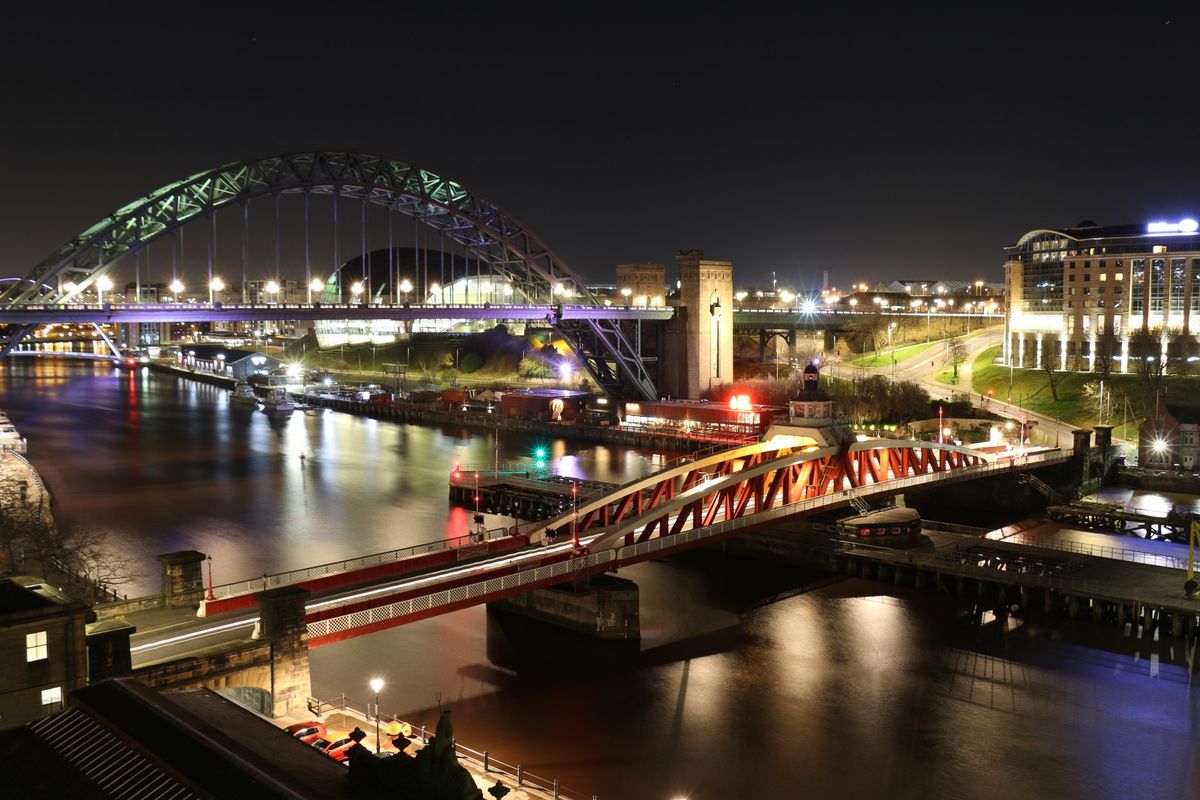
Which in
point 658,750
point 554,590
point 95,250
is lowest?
point 658,750

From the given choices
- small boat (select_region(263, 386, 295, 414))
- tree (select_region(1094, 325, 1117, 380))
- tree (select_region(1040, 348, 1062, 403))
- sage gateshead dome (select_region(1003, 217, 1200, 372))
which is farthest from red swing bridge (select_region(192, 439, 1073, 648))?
small boat (select_region(263, 386, 295, 414))

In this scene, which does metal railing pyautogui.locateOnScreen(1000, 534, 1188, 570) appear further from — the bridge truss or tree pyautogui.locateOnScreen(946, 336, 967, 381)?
tree pyautogui.locateOnScreen(946, 336, 967, 381)

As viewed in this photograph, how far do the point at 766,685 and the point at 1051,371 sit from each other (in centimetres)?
4142

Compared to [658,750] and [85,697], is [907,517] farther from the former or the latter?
[85,697]

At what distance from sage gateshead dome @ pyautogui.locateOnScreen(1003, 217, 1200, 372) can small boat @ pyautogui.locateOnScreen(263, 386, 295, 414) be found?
1872 inches

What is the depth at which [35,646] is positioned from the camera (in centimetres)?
1331

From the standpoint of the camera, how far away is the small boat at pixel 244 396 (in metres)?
79.9

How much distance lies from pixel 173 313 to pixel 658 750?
3290 cm

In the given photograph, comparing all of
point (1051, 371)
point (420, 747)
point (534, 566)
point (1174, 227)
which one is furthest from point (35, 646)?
point (1174, 227)

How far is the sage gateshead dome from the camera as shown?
56.4 m

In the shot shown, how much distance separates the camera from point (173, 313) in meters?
42.5

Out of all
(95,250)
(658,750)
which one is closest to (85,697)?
(658,750)

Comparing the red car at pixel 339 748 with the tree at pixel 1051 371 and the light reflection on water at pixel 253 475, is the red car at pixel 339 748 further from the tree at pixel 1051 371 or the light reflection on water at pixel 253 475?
the tree at pixel 1051 371

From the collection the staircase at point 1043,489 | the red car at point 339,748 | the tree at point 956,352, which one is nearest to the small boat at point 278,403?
the tree at point 956,352
